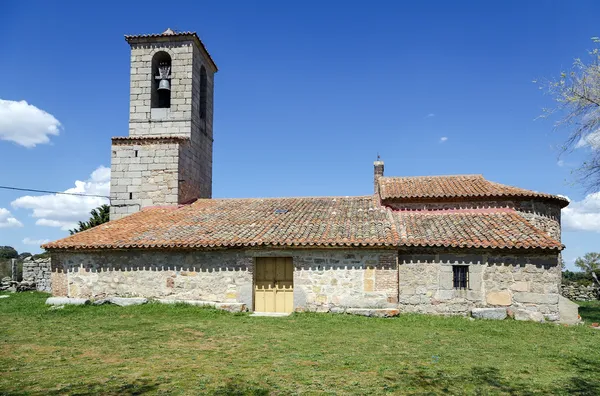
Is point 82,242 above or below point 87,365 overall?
above

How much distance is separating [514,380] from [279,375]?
11.3 feet

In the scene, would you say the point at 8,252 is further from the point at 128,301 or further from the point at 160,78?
the point at 128,301

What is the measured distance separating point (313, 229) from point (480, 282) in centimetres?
493

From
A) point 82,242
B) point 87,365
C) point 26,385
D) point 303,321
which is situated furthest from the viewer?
point 82,242

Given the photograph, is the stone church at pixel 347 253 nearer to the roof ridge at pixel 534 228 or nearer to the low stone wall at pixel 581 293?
the roof ridge at pixel 534 228

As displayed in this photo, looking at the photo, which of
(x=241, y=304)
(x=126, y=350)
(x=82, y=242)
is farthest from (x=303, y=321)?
(x=82, y=242)

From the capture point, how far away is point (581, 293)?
20.0 m

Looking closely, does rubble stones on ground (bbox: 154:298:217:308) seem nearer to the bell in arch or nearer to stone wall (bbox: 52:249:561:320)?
stone wall (bbox: 52:249:561:320)

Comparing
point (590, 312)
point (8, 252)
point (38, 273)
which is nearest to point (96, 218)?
point (38, 273)

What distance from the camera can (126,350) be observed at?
7691mm

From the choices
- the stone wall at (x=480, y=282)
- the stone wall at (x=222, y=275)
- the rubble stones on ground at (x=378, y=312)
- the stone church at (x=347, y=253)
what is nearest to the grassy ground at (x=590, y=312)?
the stone wall at (x=480, y=282)

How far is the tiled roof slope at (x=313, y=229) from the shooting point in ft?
38.5

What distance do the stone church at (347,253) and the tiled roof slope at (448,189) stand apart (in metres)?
0.04

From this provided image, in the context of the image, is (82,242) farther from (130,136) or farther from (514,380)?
(514,380)
